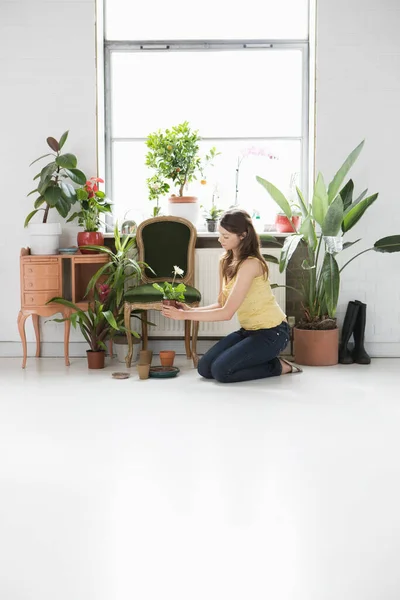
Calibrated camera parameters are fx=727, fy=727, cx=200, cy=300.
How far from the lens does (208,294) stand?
17.9 feet

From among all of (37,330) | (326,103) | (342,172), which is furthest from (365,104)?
(37,330)

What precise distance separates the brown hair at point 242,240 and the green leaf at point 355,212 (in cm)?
91

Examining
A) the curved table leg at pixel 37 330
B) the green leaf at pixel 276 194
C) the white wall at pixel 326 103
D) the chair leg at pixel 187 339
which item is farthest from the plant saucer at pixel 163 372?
the white wall at pixel 326 103

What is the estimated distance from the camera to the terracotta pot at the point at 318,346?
5.07 meters

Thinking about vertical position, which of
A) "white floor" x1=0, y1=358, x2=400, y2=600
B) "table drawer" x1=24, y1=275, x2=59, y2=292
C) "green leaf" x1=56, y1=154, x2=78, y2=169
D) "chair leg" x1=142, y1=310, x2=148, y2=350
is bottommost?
"white floor" x1=0, y1=358, x2=400, y2=600

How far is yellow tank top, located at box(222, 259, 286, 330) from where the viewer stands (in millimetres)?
4523

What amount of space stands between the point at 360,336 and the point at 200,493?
2910 millimetres

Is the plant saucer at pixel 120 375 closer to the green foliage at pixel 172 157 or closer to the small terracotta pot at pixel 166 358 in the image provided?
the small terracotta pot at pixel 166 358

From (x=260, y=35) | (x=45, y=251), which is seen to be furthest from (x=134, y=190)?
(x=260, y=35)

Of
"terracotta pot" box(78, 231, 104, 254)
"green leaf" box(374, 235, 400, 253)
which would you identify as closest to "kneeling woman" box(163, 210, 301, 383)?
"green leaf" box(374, 235, 400, 253)

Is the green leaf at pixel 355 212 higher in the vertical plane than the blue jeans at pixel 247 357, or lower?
higher

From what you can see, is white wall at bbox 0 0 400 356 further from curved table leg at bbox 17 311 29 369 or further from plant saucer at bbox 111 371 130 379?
plant saucer at bbox 111 371 130 379

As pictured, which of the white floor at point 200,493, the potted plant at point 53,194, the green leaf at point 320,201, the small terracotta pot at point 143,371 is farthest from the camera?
the potted plant at point 53,194

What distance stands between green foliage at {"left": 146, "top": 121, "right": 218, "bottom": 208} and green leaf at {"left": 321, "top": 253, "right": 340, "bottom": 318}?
129 centimetres
